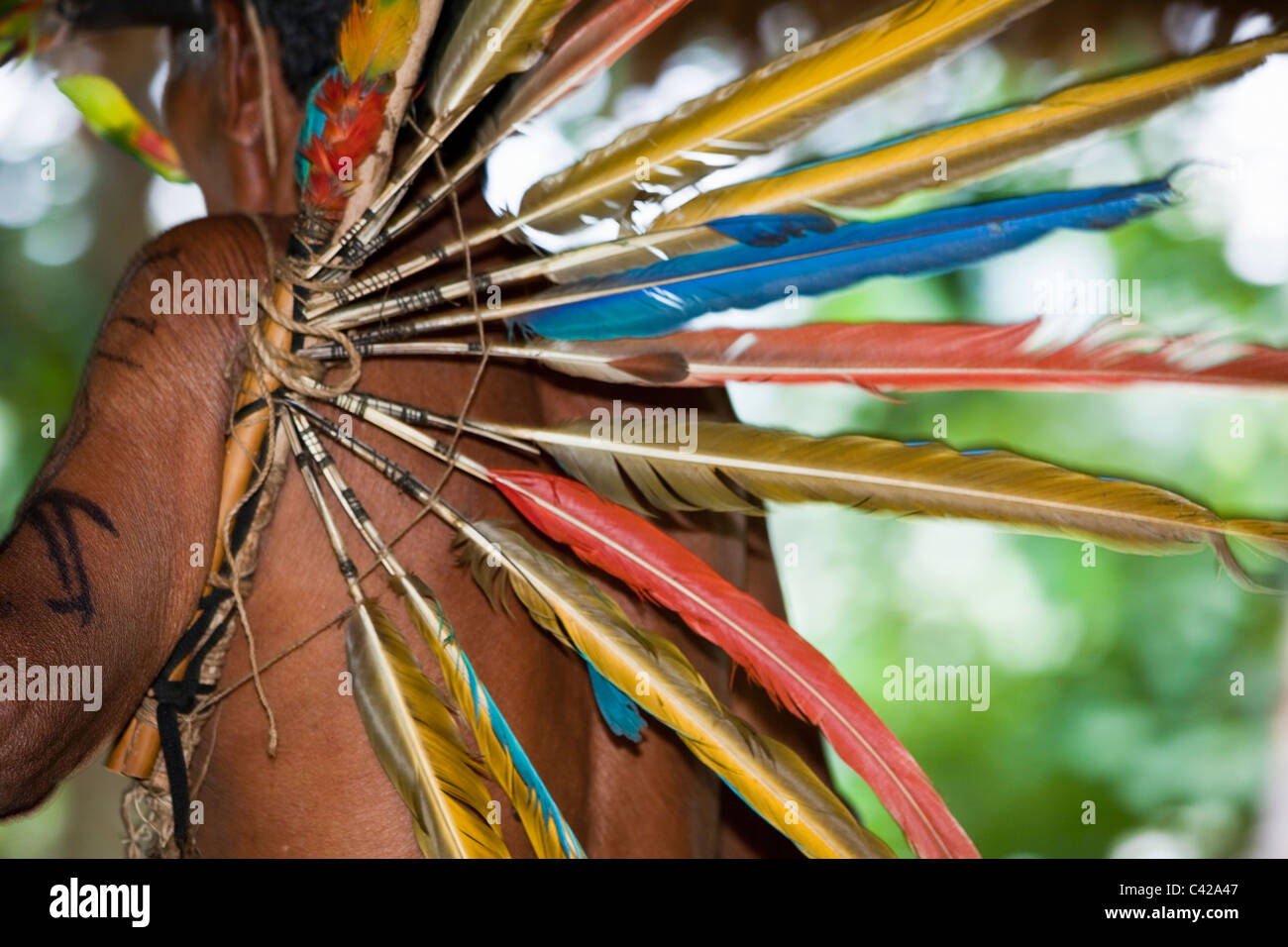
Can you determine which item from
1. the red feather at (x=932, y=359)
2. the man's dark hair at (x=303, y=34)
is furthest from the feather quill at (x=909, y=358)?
the man's dark hair at (x=303, y=34)

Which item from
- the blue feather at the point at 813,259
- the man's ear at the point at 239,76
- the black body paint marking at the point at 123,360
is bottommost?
the black body paint marking at the point at 123,360

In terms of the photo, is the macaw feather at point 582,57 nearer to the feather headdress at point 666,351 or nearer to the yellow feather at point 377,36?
the feather headdress at point 666,351

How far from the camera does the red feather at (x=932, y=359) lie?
812mm

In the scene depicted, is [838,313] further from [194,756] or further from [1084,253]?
[194,756]

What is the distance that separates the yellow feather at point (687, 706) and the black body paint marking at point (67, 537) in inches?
14.1

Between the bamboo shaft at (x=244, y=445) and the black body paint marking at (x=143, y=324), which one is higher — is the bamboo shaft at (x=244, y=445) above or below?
below

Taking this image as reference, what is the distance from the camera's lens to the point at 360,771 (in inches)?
39.4

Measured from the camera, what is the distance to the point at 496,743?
956mm

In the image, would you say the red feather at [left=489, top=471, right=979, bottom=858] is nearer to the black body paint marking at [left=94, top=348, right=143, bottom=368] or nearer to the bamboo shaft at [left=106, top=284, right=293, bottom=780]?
the bamboo shaft at [left=106, top=284, right=293, bottom=780]

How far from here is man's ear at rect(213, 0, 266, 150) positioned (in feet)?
4.05
